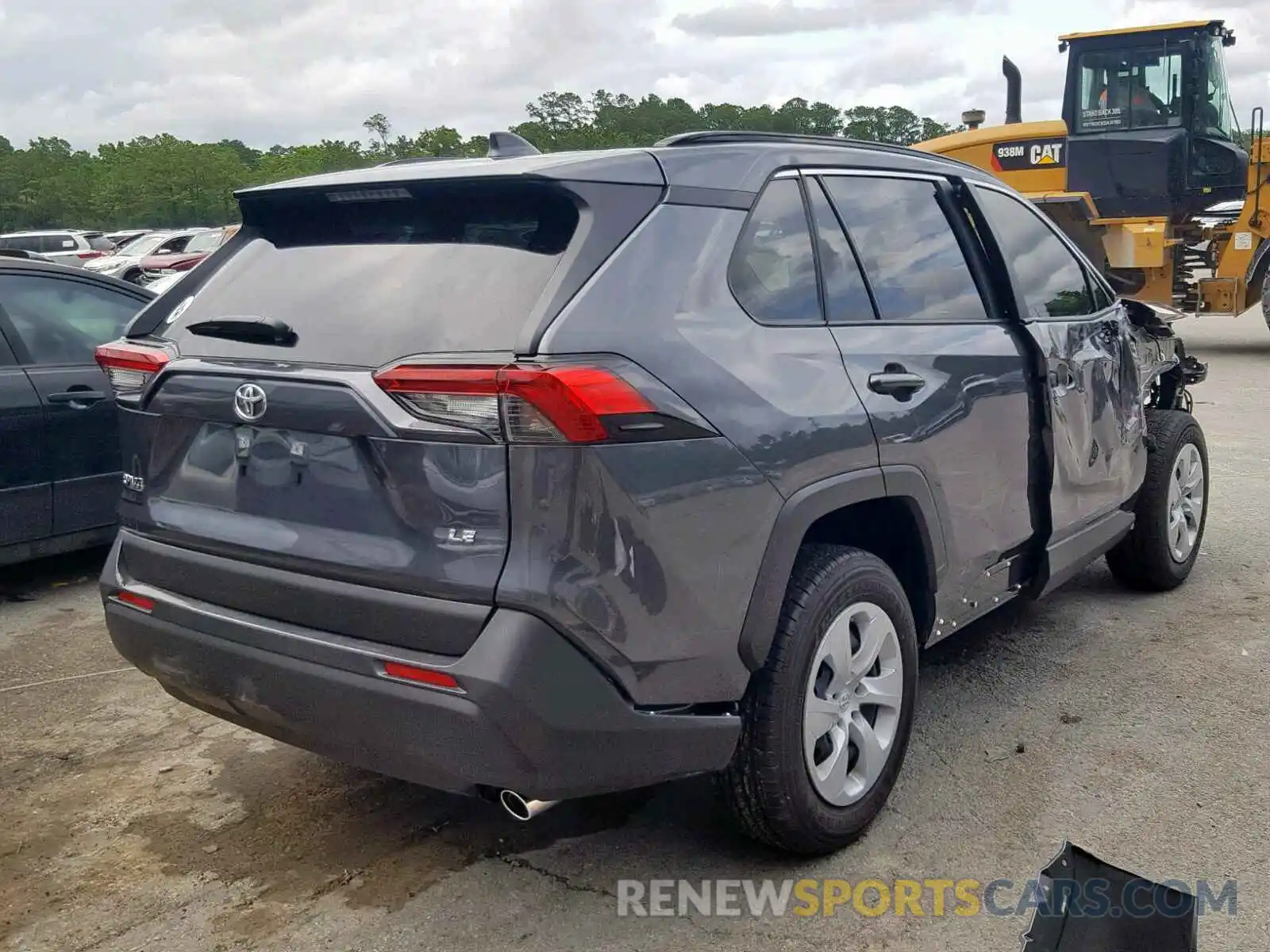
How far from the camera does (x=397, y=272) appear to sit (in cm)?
281

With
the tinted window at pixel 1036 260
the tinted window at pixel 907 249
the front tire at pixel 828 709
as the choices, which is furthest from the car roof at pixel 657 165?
the front tire at pixel 828 709

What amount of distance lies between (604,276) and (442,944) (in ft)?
5.16

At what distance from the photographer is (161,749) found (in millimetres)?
→ 3926

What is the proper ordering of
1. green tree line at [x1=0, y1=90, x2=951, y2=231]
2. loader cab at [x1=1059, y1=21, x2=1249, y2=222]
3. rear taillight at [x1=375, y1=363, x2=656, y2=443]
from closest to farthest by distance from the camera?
rear taillight at [x1=375, y1=363, x2=656, y2=443] → loader cab at [x1=1059, y1=21, x2=1249, y2=222] → green tree line at [x1=0, y1=90, x2=951, y2=231]

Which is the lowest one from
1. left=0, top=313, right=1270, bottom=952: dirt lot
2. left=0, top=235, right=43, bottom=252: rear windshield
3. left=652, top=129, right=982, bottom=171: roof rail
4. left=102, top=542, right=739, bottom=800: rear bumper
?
left=0, top=313, right=1270, bottom=952: dirt lot

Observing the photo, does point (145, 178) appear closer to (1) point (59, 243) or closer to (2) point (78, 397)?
(1) point (59, 243)

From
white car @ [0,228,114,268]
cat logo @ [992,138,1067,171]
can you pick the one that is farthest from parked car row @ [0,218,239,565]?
white car @ [0,228,114,268]

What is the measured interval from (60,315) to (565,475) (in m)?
4.25

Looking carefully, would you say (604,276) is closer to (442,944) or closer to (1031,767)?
(442,944)

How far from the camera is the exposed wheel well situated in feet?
10.8

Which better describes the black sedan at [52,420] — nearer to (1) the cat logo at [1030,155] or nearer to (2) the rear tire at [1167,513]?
(2) the rear tire at [1167,513]

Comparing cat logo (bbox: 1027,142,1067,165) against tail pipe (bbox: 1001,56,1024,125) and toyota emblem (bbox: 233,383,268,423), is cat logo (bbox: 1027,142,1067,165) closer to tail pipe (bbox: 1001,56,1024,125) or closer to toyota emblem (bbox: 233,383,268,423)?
tail pipe (bbox: 1001,56,1024,125)

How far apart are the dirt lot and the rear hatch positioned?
779mm

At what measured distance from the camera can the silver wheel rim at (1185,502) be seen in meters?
5.30
